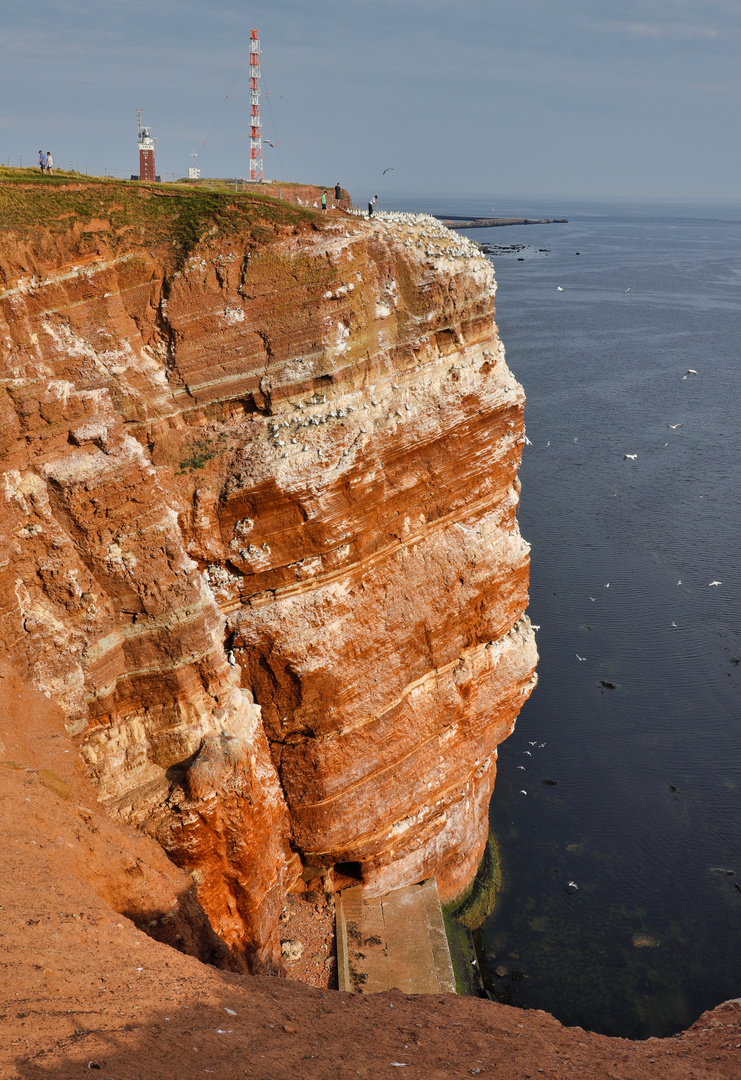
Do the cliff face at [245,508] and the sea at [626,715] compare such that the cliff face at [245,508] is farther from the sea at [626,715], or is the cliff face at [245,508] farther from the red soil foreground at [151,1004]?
the sea at [626,715]

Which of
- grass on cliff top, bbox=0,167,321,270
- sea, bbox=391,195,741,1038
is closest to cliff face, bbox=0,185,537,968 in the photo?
grass on cliff top, bbox=0,167,321,270

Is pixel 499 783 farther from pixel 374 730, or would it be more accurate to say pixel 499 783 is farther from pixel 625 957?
pixel 374 730

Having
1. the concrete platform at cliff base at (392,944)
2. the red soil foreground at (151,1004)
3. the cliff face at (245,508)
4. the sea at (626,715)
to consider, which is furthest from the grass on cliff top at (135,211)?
the sea at (626,715)

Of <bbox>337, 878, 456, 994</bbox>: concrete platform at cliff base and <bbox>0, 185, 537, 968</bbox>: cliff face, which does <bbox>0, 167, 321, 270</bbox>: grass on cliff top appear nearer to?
<bbox>0, 185, 537, 968</bbox>: cliff face

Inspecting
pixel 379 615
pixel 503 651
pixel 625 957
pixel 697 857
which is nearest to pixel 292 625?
pixel 379 615

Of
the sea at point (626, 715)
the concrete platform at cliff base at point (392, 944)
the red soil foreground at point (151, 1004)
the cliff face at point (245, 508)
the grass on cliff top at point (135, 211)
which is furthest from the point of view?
the sea at point (626, 715)
